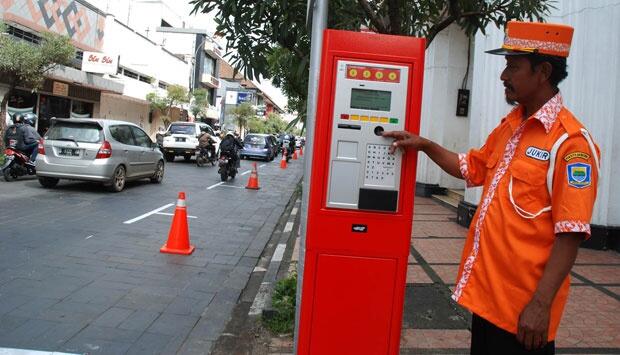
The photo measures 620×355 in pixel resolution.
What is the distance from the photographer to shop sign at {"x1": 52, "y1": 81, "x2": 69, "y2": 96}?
2166 centimetres

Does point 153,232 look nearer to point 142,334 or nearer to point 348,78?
point 142,334

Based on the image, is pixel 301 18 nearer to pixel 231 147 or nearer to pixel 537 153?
pixel 537 153

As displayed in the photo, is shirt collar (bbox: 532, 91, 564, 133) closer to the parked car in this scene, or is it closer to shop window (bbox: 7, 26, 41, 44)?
shop window (bbox: 7, 26, 41, 44)

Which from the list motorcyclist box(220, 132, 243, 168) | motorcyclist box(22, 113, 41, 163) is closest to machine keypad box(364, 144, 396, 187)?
motorcyclist box(22, 113, 41, 163)

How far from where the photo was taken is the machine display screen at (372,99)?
262 cm

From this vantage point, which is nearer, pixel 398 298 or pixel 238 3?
pixel 398 298

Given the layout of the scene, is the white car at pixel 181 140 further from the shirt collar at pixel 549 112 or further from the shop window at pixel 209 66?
the shop window at pixel 209 66

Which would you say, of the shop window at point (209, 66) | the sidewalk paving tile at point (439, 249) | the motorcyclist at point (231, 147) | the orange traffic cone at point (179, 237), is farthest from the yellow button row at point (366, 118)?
the shop window at point (209, 66)

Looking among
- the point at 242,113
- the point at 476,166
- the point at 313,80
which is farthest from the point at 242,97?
the point at 476,166

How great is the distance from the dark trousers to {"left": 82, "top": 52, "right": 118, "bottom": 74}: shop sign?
22943mm

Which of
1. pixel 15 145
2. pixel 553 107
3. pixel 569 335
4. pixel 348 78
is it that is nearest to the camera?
pixel 553 107

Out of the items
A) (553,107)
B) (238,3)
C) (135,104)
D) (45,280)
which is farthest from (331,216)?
(135,104)

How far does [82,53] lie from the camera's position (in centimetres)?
2377

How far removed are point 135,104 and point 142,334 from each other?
30226 millimetres
